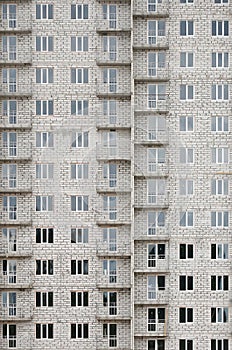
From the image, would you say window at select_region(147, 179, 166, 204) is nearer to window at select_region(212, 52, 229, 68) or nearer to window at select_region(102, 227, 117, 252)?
window at select_region(102, 227, 117, 252)

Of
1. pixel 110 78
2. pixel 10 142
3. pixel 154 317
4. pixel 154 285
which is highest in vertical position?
pixel 110 78

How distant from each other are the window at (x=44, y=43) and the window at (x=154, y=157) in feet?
10.1

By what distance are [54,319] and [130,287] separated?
1.80 metres

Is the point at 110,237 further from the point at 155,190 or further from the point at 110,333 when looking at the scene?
the point at 110,333

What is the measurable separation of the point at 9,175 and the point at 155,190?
3.18 metres

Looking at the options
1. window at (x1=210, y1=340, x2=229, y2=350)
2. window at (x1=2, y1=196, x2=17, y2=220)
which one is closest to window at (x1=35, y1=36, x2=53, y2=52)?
window at (x1=2, y1=196, x2=17, y2=220)

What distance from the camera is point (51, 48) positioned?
14.6 m

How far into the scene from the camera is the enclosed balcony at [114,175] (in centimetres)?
1460

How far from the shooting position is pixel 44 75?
14.6m

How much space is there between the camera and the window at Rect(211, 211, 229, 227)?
14.7 meters

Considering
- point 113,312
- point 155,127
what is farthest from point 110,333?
point 155,127

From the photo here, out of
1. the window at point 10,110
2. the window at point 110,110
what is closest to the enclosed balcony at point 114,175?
the window at point 110,110

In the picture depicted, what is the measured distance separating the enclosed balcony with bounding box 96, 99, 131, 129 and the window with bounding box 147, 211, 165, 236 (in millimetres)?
2007

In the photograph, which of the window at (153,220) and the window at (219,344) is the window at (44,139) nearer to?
the window at (153,220)
